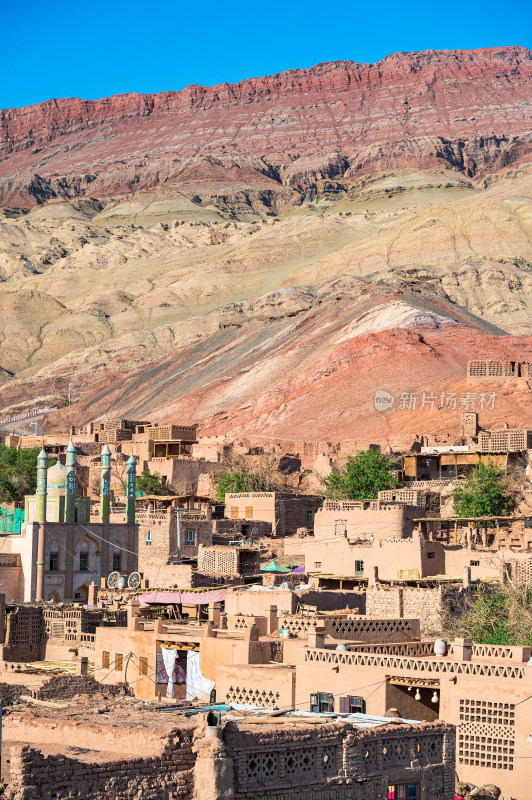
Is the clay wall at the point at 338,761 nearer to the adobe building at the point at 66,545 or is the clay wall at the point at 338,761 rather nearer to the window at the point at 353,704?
the window at the point at 353,704

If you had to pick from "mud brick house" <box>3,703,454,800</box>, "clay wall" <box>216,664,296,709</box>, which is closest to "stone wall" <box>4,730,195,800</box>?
"mud brick house" <box>3,703,454,800</box>

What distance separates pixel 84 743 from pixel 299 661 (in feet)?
28.2

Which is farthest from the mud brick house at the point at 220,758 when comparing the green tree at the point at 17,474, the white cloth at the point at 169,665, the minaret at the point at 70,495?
the green tree at the point at 17,474

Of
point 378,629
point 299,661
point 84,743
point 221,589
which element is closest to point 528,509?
point 221,589

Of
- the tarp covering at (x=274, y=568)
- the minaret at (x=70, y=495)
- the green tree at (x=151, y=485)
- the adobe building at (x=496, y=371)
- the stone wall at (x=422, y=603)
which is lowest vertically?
A: the stone wall at (x=422, y=603)

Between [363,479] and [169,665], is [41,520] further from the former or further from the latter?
[363,479]

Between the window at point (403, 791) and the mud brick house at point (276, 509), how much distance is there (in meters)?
40.8

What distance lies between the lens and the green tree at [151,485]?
69938 millimetres

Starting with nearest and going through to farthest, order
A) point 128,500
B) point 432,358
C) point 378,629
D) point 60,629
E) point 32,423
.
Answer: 1. point 378,629
2. point 60,629
3. point 128,500
4. point 432,358
5. point 32,423

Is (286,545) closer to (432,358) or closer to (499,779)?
(499,779)

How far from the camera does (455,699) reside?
948 inches

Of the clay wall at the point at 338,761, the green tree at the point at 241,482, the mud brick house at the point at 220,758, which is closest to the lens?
the mud brick house at the point at 220,758

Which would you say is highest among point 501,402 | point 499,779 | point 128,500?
point 501,402

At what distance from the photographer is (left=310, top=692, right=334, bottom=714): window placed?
24047 mm
